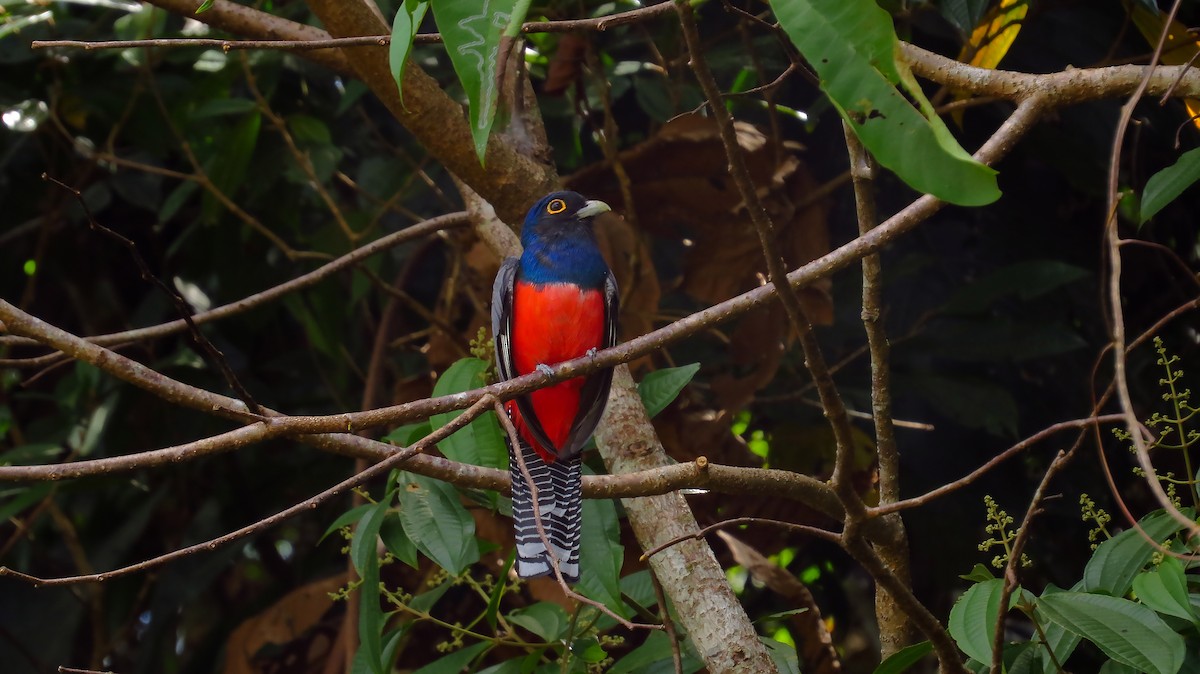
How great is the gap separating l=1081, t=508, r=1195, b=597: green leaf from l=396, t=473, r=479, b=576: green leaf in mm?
1291

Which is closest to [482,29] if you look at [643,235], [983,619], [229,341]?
[983,619]

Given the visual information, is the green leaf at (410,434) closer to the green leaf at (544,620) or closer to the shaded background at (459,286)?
the green leaf at (544,620)

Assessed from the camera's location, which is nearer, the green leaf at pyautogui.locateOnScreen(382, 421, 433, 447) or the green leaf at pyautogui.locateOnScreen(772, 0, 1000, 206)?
the green leaf at pyautogui.locateOnScreen(772, 0, 1000, 206)

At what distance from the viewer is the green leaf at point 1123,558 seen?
212 cm

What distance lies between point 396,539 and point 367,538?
190 millimetres

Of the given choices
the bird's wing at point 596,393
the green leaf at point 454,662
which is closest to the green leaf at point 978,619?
the bird's wing at point 596,393

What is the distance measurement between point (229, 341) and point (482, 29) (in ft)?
12.6

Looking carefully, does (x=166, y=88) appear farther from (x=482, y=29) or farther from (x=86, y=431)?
(x=482, y=29)

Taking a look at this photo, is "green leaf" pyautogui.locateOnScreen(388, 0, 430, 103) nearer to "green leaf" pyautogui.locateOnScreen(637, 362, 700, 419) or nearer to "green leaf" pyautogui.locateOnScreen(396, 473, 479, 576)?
"green leaf" pyautogui.locateOnScreen(396, 473, 479, 576)

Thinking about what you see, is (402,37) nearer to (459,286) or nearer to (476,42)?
(476,42)

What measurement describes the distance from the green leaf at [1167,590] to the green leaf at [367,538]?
1548 mm

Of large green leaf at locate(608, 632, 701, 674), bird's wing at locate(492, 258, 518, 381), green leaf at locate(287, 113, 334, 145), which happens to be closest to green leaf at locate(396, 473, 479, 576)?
large green leaf at locate(608, 632, 701, 674)

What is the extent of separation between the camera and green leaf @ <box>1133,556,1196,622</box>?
1934 mm

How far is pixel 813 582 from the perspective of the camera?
14.9 feet
